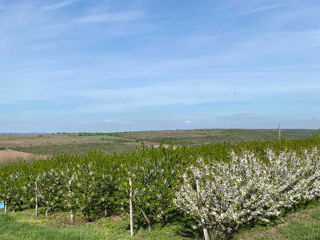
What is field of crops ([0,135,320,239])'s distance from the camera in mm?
9695

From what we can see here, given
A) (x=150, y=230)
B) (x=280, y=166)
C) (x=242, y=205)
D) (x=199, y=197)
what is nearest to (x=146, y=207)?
(x=150, y=230)

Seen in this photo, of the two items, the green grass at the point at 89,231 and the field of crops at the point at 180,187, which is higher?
the field of crops at the point at 180,187

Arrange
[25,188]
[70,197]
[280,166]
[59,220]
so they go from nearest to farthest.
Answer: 1. [280,166]
2. [70,197]
3. [59,220]
4. [25,188]

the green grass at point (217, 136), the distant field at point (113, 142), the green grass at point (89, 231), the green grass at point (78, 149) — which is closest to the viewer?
the green grass at point (89, 231)

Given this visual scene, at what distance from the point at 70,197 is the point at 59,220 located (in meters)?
1.82

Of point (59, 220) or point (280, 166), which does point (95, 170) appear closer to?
point (59, 220)

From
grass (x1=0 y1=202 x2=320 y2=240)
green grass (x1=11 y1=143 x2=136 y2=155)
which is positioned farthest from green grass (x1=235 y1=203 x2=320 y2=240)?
green grass (x1=11 y1=143 x2=136 y2=155)

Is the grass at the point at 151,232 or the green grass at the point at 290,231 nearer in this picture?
the green grass at the point at 290,231

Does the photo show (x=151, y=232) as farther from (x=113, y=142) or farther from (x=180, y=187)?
(x=113, y=142)

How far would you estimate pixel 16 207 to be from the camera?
20391 millimetres

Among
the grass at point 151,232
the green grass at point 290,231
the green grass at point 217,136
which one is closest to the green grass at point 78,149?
the green grass at point 217,136

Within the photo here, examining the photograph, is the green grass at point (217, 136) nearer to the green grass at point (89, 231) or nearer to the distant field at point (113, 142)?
the distant field at point (113, 142)

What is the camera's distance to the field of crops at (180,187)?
9695 millimetres

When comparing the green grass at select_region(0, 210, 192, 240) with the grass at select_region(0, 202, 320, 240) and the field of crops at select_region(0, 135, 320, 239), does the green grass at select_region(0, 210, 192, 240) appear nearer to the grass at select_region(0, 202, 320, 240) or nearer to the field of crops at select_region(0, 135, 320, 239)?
the grass at select_region(0, 202, 320, 240)
